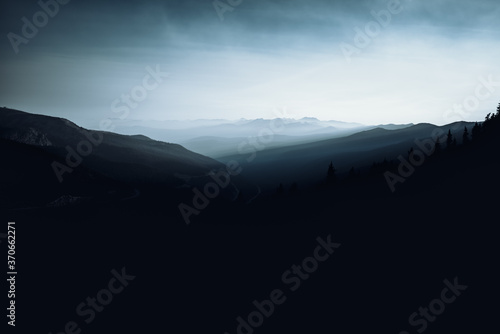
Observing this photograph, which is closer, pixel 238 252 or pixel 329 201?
pixel 238 252

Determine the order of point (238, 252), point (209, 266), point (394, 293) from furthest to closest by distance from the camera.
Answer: point (238, 252)
point (209, 266)
point (394, 293)

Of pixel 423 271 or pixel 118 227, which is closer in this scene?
pixel 423 271

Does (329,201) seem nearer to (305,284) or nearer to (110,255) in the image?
(305,284)

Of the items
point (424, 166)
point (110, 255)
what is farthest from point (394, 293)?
point (110, 255)

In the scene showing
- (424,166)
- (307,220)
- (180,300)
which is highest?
(424,166)

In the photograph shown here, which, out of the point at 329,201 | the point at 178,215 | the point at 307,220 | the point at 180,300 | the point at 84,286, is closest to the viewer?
the point at 180,300

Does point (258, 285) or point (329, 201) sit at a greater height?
point (329, 201)

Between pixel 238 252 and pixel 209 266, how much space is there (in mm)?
11323

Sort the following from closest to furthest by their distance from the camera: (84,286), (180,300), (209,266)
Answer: (180,300), (84,286), (209,266)

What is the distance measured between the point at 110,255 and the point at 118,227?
3763 centimetres

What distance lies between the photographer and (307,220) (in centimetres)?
11069

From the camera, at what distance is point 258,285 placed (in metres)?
77.8

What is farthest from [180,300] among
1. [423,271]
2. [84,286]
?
[423,271]

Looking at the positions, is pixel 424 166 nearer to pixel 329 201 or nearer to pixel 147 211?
pixel 329 201
